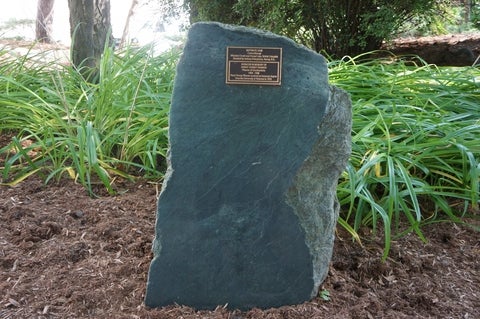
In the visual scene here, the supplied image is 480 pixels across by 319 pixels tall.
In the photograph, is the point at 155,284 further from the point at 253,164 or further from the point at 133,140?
the point at 133,140

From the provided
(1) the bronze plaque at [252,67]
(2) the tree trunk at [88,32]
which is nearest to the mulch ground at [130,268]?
(1) the bronze plaque at [252,67]

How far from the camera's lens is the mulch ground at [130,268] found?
2.02 meters

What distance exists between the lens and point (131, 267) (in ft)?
7.25

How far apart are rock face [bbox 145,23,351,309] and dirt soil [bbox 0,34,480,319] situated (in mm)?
173

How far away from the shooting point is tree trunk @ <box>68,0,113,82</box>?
14.0ft

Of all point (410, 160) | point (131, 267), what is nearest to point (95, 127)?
point (131, 267)

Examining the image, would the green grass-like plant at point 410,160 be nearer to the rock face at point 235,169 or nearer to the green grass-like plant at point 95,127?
the rock face at point 235,169

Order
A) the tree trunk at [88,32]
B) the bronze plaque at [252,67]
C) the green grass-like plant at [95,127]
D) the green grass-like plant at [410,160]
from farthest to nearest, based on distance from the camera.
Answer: the tree trunk at [88,32] < the green grass-like plant at [95,127] < the green grass-like plant at [410,160] < the bronze plaque at [252,67]

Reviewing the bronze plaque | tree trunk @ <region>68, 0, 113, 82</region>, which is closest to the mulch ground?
the bronze plaque

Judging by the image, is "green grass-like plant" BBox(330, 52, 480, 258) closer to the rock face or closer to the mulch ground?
the mulch ground

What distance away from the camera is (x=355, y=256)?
2398mm

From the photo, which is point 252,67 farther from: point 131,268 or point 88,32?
point 88,32

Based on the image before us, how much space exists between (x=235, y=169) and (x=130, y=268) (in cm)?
62

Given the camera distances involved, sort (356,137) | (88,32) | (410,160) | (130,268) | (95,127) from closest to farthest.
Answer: (130,268)
(410,160)
(356,137)
(95,127)
(88,32)
